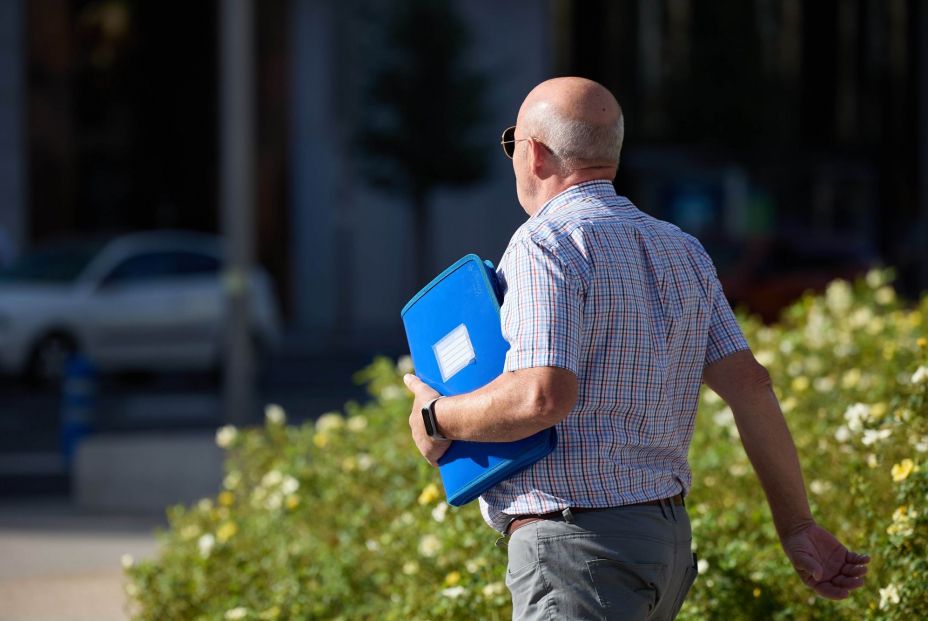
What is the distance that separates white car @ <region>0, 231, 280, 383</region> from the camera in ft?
53.0

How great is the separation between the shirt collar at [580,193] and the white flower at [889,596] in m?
1.23

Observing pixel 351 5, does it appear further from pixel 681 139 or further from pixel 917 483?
pixel 917 483

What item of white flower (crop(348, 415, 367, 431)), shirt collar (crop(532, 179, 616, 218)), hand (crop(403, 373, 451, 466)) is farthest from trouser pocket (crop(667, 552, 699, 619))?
white flower (crop(348, 415, 367, 431))

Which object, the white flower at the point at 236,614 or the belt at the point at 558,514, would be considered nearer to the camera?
the belt at the point at 558,514

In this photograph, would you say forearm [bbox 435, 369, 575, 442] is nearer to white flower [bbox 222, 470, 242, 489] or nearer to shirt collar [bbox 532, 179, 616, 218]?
shirt collar [bbox 532, 179, 616, 218]

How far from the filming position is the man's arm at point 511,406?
235cm

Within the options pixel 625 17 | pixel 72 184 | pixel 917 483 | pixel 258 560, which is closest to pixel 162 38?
pixel 72 184

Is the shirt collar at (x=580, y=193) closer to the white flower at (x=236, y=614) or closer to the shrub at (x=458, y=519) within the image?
the shrub at (x=458, y=519)

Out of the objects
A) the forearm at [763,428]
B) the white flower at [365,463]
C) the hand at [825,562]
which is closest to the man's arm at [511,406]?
the forearm at [763,428]

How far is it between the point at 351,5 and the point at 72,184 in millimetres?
5811

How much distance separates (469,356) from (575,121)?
45 centimetres

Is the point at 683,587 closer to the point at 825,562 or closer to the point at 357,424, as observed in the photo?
the point at 825,562

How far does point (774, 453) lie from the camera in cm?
Result: 270

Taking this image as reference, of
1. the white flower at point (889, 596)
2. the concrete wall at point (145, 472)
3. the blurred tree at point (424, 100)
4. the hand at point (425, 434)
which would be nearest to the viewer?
the hand at point (425, 434)
